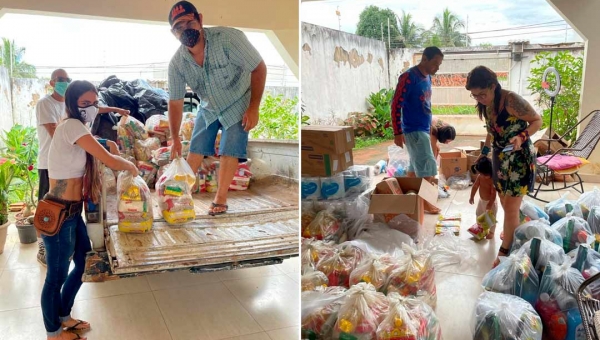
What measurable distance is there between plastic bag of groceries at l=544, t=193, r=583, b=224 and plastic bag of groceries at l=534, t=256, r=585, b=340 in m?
0.77

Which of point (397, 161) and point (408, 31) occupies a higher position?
point (408, 31)

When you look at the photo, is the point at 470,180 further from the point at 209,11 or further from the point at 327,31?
the point at 209,11

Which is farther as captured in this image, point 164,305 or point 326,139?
point 326,139

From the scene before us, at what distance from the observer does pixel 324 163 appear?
90.4 inches

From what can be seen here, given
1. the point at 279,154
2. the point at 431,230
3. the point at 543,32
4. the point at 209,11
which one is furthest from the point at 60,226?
the point at 543,32

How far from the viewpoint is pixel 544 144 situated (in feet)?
8.29

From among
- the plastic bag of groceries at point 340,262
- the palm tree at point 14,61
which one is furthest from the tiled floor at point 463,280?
the palm tree at point 14,61

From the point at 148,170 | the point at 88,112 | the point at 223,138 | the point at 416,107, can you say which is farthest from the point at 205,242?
the point at 416,107

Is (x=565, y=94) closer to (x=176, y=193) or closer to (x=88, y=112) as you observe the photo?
(x=176, y=193)

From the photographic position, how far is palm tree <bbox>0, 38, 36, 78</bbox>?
4.08ft

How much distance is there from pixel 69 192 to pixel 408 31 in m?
2.10

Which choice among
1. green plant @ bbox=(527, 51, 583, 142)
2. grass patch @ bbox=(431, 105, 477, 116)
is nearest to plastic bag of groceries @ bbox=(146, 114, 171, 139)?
grass patch @ bbox=(431, 105, 477, 116)

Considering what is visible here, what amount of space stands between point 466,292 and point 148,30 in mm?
1564

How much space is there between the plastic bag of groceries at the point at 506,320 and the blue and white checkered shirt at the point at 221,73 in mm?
1011
